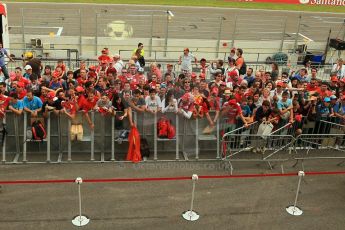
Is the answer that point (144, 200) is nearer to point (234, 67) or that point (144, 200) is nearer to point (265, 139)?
point (265, 139)

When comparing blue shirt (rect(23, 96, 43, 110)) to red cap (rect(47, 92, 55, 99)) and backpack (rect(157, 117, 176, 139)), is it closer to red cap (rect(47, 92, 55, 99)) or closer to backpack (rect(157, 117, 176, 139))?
red cap (rect(47, 92, 55, 99))

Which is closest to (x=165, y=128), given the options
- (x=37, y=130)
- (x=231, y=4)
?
(x=37, y=130)

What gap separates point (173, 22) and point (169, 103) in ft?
66.0

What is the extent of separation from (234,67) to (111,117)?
573 centimetres

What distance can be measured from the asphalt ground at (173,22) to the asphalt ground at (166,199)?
53.9 feet

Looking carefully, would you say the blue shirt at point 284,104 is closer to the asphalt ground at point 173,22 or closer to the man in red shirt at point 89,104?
the man in red shirt at point 89,104

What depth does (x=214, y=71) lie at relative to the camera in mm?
14438

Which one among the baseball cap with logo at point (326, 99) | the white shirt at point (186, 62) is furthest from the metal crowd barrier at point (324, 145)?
the white shirt at point (186, 62)

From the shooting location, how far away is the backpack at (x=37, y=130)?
391 inches

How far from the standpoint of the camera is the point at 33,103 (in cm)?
997

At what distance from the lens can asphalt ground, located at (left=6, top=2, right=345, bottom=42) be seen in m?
26.8

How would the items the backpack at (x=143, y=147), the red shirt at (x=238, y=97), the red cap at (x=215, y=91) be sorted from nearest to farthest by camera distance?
the backpack at (x=143, y=147) → the red shirt at (x=238, y=97) → the red cap at (x=215, y=91)

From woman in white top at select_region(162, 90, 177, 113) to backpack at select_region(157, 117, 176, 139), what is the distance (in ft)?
0.82

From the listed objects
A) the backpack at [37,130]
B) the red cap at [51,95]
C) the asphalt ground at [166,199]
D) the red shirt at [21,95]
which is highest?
the red cap at [51,95]
